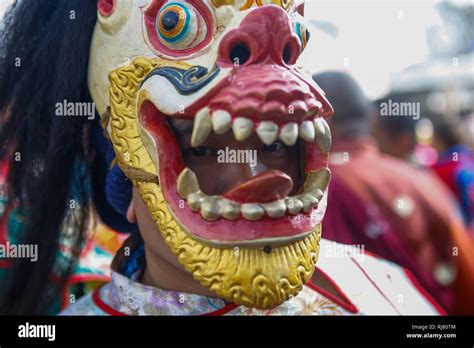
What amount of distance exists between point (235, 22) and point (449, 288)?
2138 mm

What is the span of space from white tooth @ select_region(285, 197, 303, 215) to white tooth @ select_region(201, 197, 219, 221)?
0.15 metres

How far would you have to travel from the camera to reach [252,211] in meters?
1.40

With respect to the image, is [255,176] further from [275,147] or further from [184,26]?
[184,26]

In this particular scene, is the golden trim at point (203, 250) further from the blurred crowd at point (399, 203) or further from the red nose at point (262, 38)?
the blurred crowd at point (399, 203)

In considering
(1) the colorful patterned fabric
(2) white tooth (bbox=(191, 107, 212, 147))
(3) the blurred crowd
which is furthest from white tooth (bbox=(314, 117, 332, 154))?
(3) the blurred crowd

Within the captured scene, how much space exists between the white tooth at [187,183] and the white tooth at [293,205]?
193 mm
